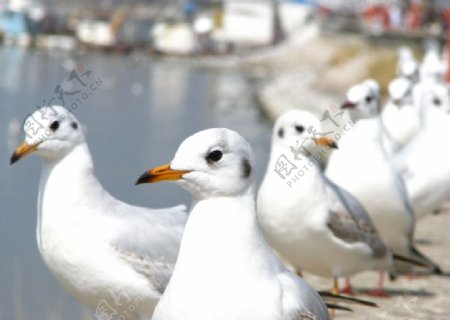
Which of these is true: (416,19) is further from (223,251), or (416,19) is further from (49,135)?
(223,251)

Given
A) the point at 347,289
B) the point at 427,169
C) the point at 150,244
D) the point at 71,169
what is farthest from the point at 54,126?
the point at 427,169

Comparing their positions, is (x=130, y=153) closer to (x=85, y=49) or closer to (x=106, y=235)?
(x=106, y=235)

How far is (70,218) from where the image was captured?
5.56 m

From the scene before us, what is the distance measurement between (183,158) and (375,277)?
4.57 meters

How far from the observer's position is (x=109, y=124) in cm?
2392

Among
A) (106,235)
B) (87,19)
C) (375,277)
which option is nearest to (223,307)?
(106,235)

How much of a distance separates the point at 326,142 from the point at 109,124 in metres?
17.4

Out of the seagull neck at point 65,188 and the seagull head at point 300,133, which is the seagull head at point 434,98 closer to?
the seagull head at point 300,133

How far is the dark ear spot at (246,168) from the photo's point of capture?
4.36m

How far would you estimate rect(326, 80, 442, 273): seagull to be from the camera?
824cm

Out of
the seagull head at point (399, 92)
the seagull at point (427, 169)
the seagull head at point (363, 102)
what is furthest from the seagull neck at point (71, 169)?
the seagull head at point (399, 92)

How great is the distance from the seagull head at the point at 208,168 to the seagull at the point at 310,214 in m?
2.42

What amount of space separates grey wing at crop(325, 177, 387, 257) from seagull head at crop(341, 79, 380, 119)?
1552 millimetres

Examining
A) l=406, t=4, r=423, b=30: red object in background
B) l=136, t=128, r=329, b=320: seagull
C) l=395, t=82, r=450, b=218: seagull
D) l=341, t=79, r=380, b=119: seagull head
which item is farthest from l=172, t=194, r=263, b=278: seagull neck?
l=406, t=4, r=423, b=30: red object in background
